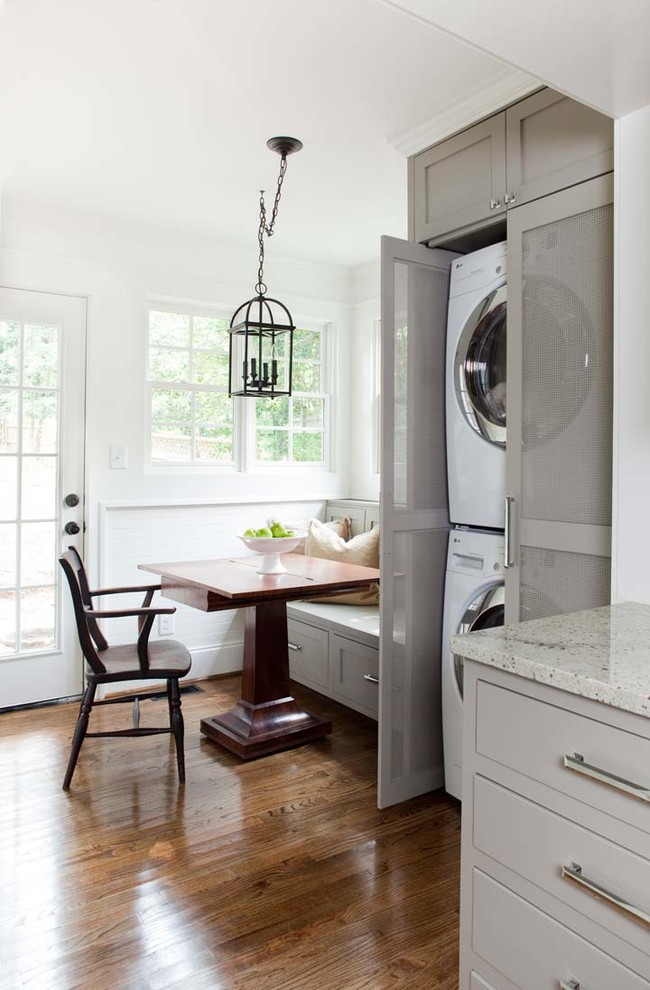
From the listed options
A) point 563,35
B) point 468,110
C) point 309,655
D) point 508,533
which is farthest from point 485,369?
point 309,655

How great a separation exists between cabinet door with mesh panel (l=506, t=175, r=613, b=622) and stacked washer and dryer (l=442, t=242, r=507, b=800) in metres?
0.20

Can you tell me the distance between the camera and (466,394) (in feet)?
8.45

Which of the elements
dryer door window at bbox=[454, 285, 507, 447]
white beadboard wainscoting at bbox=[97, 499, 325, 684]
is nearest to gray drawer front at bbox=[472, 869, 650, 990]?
dryer door window at bbox=[454, 285, 507, 447]

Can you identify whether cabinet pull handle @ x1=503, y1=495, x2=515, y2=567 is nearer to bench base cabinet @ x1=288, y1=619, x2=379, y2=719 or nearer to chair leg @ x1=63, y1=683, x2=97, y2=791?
bench base cabinet @ x1=288, y1=619, x2=379, y2=719

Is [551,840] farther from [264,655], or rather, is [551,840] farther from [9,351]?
[9,351]

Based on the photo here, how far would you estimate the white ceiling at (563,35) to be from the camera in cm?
138

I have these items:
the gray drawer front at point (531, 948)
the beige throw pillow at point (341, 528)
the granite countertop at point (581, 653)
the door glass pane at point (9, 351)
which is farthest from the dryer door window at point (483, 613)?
the door glass pane at point (9, 351)

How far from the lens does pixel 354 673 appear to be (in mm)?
3547

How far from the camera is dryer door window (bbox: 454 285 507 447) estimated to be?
8.07ft

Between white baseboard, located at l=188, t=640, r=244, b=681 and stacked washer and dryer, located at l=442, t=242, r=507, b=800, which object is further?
white baseboard, located at l=188, t=640, r=244, b=681

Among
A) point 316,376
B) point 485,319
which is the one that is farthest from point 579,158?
point 316,376

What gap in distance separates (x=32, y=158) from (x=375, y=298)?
7.14 feet

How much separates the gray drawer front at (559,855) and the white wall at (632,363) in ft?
2.40

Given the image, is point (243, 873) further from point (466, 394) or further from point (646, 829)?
point (466, 394)
